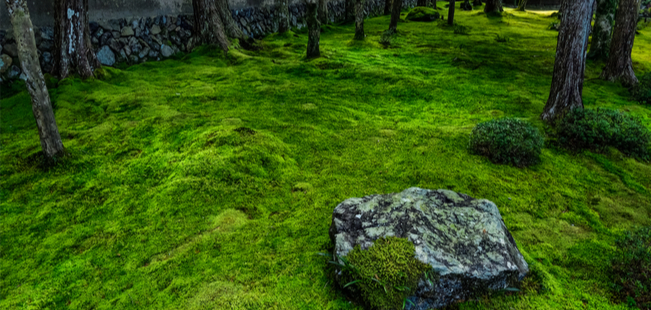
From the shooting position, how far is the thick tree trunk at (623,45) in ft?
27.5

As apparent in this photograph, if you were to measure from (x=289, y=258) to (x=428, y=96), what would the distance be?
578cm

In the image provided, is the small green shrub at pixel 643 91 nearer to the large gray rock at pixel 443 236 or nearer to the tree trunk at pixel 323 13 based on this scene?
the large gray rock at pixel 443 236

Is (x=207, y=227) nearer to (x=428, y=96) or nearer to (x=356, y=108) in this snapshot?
(x=356, y=108)

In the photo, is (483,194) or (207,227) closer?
(207,227)

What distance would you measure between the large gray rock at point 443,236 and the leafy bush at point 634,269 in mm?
812

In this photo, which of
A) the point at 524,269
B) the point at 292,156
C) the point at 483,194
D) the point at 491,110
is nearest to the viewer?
the point at 524,269

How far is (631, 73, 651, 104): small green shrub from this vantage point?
7.65 meters

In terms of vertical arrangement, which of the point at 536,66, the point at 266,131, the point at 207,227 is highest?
the point at 536,66

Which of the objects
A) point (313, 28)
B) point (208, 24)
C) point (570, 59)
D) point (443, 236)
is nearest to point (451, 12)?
point (313, 28)

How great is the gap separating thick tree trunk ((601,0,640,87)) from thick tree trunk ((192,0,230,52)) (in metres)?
9.83

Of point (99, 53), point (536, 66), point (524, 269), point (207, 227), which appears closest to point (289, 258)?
point (207, 227)

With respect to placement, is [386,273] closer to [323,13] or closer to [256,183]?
[256,183]

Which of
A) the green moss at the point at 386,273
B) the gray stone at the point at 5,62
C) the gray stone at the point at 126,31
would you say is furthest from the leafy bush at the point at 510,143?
the gray stone at the point at 5,62

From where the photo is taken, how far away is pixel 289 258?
10.7 feet
